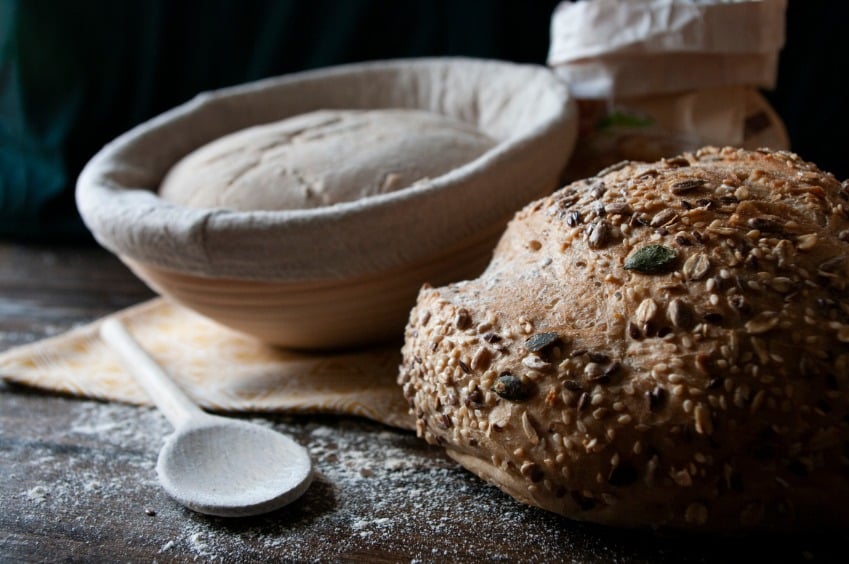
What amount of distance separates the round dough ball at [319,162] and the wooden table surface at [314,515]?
0.35 metres

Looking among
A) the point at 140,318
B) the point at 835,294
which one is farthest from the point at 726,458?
the point at 140,318

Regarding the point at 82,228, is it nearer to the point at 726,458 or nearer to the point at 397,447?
the point at 397,447

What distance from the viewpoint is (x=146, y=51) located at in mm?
2240

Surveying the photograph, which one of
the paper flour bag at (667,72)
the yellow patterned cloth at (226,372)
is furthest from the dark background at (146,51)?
the yellow patterned cloth at (226,372)

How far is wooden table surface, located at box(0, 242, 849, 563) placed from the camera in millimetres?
833

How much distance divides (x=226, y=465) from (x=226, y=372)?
363 millimetres

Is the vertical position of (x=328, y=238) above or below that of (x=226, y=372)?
above

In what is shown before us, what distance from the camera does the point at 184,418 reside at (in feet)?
3.59

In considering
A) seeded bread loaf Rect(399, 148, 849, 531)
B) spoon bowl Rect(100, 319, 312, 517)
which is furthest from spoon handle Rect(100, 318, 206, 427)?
seeded bread loaf Rect(399, 148, 849, 531)

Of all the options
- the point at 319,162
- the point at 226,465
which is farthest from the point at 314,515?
the point at 319,162

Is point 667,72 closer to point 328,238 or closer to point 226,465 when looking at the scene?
point 328,238

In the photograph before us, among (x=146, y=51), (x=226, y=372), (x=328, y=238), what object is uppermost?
(x=146, y=51)

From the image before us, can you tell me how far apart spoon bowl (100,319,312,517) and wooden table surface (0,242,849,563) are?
2cm

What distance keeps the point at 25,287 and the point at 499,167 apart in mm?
1231
